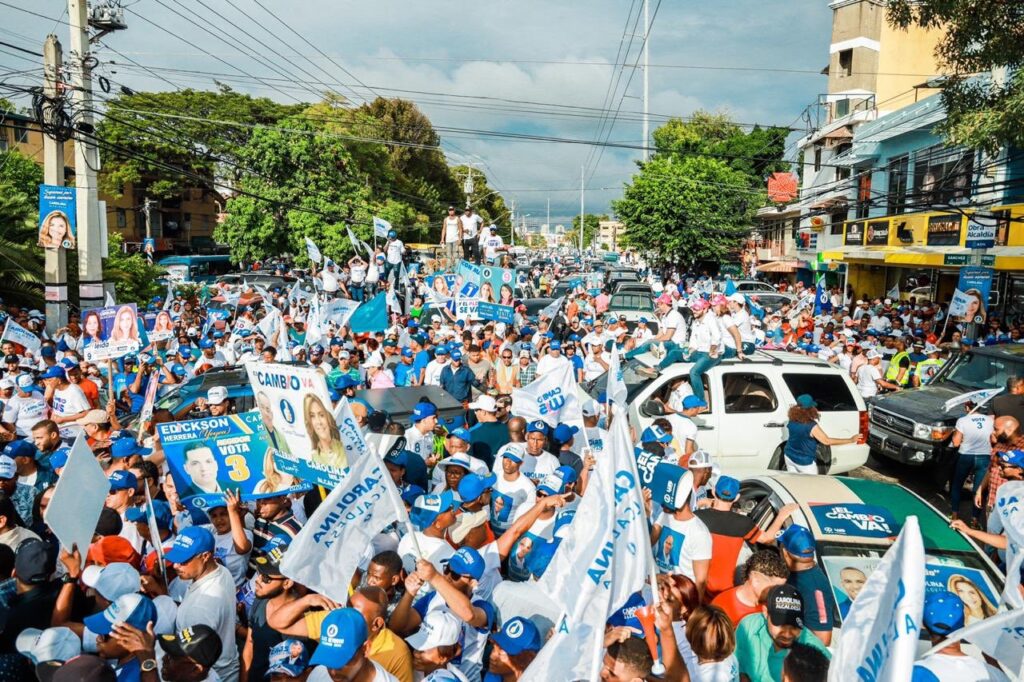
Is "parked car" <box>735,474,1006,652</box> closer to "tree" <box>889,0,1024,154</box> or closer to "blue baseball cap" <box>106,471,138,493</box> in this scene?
"blue baseball cap" <box>106,471,138,493</box>

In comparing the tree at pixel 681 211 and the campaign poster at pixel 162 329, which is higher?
the tree at pixel 681 211

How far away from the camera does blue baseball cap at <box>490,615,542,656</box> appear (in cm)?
332

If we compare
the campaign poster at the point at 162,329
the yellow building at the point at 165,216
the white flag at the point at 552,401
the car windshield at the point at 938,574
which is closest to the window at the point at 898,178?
the white flag at the point at 552,401

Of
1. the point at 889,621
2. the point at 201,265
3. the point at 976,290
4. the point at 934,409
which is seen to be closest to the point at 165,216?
the point at 201,265

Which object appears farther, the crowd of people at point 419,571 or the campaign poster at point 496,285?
the campaign poster at point 496,285

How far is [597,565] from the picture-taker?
3.49m

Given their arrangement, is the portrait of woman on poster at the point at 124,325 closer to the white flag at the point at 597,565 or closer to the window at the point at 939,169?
the white flag at the point at 597,565

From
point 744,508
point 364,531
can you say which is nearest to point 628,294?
point 744,508

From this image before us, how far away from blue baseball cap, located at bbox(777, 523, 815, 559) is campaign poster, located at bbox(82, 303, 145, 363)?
900 centimetres

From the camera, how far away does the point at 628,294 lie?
2133 centimetres

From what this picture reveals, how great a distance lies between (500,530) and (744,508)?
2029 millimetres

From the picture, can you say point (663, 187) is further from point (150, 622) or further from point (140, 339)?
point (150, 622)

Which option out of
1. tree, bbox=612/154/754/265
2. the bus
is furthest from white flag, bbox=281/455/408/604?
tree, bbox=612/154/754/265

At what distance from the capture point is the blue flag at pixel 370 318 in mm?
13477
